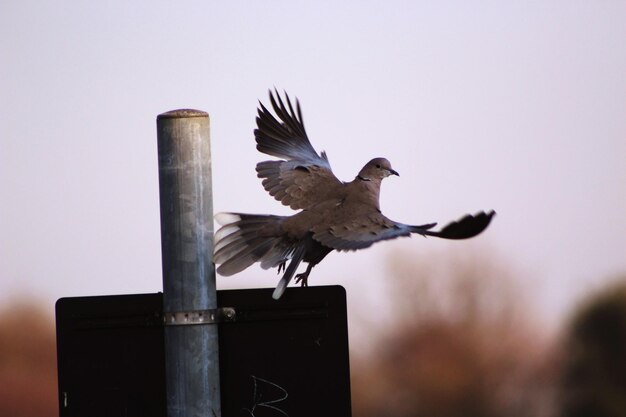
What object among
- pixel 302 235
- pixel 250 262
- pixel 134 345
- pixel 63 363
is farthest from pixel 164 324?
pixel 302 235

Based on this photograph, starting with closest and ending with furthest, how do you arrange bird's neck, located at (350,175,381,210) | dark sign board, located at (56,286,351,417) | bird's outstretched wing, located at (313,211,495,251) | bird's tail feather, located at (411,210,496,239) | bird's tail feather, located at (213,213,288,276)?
1. dark sign board, located at (56,286,351,417)
2. bird's tail feather, located at (411,210,496,239)
3. bird's outstretched wing, located at (313,211,495,251)
4. bird's tail feather, located at (213,213,288,276)
5. bird's neck, located at (350,175,381,210)

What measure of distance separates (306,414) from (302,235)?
4.93ft

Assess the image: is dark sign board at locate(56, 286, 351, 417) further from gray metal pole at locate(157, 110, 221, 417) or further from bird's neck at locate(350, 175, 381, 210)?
bird's neck at locate(350, 175, 381, 210)

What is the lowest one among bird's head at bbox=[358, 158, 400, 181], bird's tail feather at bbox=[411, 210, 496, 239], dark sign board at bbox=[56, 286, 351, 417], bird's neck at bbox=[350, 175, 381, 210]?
dark sign board at bbox=[56, 286, 351, 417]

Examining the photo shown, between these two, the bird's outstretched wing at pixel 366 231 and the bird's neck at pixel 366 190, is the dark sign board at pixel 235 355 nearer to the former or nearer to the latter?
the bird's outstretched wing at pixel 366 231

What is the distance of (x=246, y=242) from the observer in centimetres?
348

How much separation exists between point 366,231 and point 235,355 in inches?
48.0

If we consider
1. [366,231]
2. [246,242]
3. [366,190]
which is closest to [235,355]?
[246,242]

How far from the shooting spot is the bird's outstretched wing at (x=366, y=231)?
3.11 meters

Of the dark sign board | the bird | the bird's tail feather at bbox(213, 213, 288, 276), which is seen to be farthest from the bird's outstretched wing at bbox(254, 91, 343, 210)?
the dark sign board

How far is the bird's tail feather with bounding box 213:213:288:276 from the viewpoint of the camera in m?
3.24

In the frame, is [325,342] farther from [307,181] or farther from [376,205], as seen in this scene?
[307,181]

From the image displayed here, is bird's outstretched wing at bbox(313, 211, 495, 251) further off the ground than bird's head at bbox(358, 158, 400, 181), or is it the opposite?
bird's head at bbox(358, 158, 400, 181)

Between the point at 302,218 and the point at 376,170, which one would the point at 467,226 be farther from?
the point at 376,170
